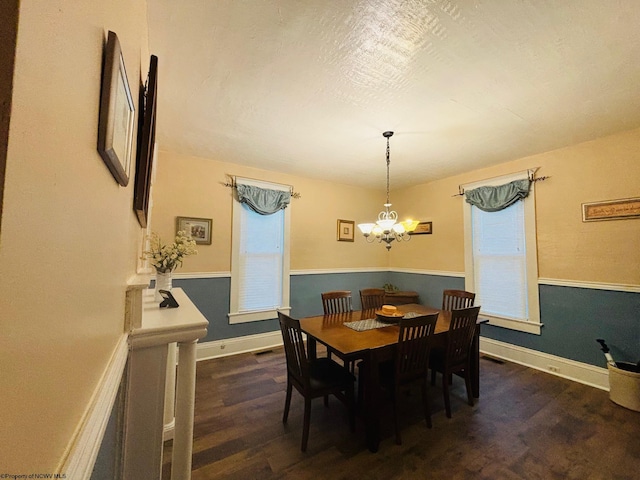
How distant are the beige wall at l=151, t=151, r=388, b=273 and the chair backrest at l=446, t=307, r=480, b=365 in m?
2.35

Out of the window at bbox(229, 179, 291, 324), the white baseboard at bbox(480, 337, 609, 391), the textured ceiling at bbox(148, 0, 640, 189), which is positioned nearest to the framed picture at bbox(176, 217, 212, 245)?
the window at bbox(229, 179, 291, 324)

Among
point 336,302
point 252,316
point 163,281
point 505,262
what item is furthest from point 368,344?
point 505,262

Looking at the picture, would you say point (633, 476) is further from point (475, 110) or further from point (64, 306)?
point (64, 306)

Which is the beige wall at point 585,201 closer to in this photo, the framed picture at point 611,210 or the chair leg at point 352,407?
the framed picture at point 611,210

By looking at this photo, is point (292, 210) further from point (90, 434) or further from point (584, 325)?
point (584, 325)

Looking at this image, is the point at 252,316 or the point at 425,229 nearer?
the point at 252,316

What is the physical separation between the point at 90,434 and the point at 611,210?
400 centimetres

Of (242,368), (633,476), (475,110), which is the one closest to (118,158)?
(475,110)

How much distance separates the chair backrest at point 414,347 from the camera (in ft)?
6.16

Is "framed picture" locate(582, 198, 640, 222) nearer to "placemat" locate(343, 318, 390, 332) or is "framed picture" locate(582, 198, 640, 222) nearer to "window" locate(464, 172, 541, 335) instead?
"window" locate(464, 172, 541, 335)

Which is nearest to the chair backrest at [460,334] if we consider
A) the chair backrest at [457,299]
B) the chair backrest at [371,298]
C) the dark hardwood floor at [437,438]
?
the dark hardwood floor at [437,438]

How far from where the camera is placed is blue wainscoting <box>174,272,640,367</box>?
2537 millimetres

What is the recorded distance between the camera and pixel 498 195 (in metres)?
3.37

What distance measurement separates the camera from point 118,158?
715 mm
